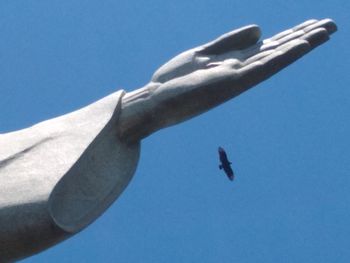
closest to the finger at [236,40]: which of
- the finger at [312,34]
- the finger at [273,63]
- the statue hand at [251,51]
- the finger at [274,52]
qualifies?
the statue hand at [251,51]

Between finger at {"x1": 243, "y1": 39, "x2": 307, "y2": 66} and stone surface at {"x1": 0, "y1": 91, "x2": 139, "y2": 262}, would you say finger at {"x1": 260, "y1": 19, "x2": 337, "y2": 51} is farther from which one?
stone surface at {"x1": 0, "y1": 91, "x2": 139, "y2": 262}

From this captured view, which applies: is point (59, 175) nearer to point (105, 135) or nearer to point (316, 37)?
point (105, 135)

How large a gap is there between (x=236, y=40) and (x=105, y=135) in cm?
133

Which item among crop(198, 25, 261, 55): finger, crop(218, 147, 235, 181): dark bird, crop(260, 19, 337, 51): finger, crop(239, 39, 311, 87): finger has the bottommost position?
crop(218, 147, 235, 181): dark bird

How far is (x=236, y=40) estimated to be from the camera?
767cm

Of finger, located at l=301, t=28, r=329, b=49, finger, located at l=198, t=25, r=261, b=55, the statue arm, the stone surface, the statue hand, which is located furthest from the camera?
finger, located at l=198, t=25, r=261, b=55

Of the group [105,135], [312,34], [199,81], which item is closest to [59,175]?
[105,135]

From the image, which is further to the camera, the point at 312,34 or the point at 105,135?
the point at 312,34

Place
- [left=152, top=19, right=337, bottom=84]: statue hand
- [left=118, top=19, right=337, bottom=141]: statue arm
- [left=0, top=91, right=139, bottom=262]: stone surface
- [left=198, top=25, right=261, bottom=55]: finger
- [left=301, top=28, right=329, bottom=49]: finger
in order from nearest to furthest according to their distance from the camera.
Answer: [left=0, top=91, right=139, bottom=262]: stone surface < [left=118, top=19, right=337, bottom=141]: statue arm < [left=152, top=19, right=337, bottom=84]: statue hand < [left=301, top=28, right=329, bottom=49]: finger < [left=198, top=25, right=261, bottom=55]: finger

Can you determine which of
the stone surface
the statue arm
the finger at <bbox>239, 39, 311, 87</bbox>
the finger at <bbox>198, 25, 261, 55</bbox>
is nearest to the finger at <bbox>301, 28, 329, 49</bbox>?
the statue arm

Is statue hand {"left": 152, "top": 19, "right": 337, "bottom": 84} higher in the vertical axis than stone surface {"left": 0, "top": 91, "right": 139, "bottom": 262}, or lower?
higher

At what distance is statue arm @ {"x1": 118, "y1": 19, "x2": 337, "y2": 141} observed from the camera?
7.16m

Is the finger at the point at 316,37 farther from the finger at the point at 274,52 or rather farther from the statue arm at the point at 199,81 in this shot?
the finger at the point at 274,52

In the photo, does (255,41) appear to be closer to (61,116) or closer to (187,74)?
(187,74)
